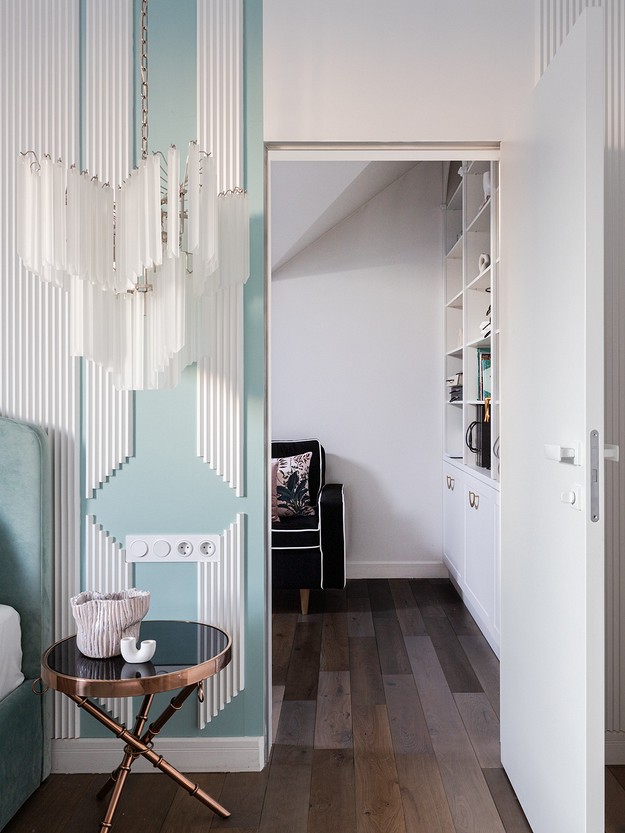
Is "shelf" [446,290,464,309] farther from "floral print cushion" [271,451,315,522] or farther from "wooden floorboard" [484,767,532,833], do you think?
"wooden floorboard" [484,767,532,833]

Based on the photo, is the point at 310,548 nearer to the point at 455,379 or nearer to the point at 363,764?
the point at 455,379

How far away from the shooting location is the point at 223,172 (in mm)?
2193

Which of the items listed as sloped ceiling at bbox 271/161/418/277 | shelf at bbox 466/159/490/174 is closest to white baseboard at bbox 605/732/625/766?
shelf at bbox 466/159/490/174

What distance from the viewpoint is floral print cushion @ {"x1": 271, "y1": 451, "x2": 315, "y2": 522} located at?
4246 millimetres

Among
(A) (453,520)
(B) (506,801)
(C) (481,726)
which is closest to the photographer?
(B) (506,801)

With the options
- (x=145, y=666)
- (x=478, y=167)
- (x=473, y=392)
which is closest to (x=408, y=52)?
(x=478, y=167)

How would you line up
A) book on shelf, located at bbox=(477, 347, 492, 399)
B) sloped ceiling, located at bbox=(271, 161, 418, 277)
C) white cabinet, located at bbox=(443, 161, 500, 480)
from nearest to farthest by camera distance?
white cabinet, located at bbox=(443, 161, 500, 480), book on shelf, located at bbox=(477, 347, 492, 399), sloped ceiling, located at bbox=(271, 161, 418, 277)

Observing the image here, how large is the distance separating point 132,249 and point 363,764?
175 centimetres

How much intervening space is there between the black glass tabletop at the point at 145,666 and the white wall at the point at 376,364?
285 centimetres

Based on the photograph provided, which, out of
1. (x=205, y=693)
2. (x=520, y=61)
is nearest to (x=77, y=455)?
(x=205, y=693)

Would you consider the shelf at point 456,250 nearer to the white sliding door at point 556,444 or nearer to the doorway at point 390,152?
the doorway at point 390,152

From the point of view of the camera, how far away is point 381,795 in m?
2.03

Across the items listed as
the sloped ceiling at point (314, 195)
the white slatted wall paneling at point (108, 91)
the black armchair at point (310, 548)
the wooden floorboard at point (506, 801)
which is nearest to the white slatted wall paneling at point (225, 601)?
the white slatted wall paneling at point (108, 91)

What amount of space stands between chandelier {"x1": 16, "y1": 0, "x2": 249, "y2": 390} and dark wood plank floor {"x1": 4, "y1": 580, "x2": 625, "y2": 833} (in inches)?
49.1
